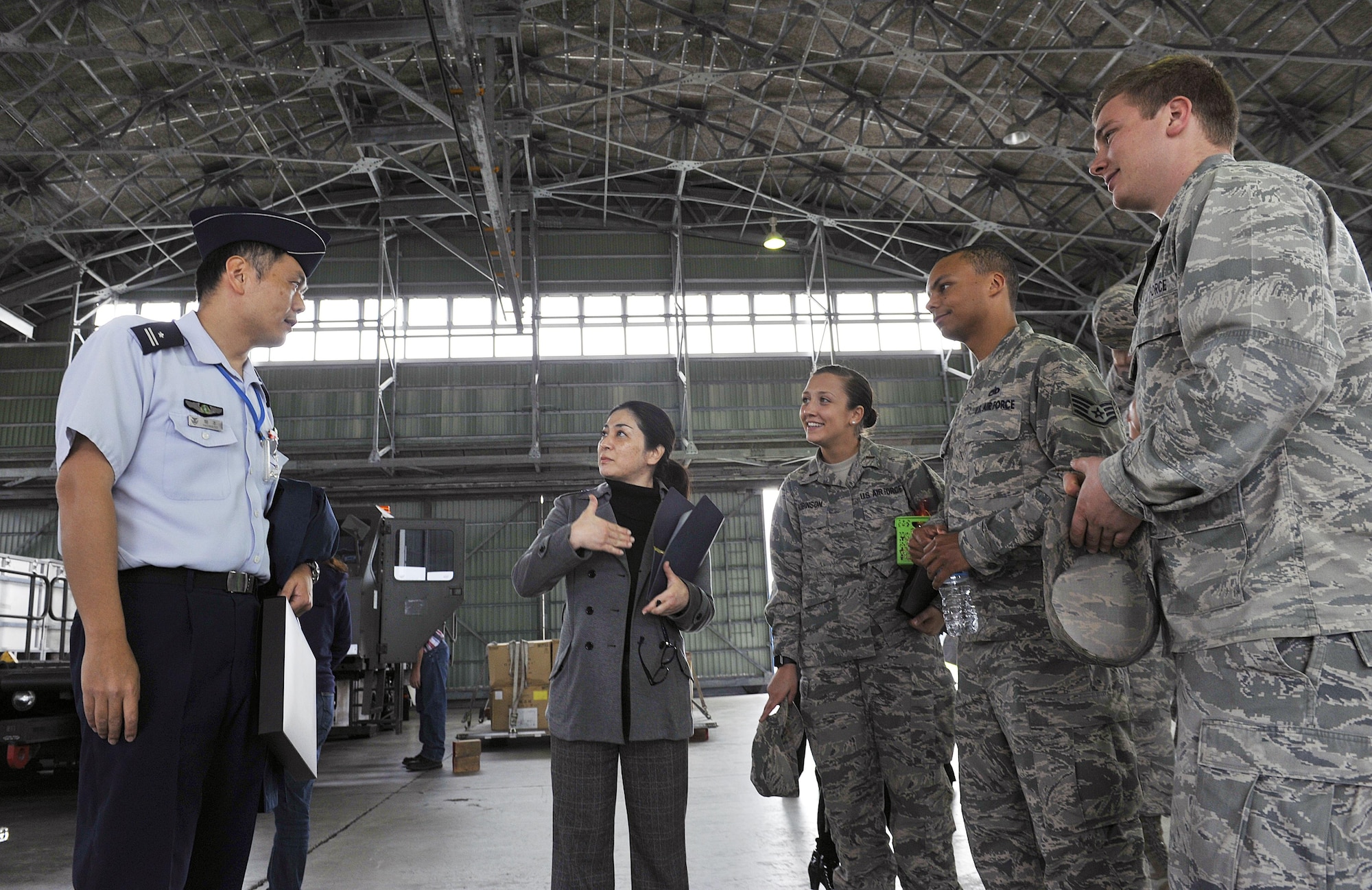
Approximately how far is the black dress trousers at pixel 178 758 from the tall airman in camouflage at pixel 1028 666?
179 centimetres

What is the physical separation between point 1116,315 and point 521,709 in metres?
8.28

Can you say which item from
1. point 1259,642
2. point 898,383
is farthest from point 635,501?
point 898,383

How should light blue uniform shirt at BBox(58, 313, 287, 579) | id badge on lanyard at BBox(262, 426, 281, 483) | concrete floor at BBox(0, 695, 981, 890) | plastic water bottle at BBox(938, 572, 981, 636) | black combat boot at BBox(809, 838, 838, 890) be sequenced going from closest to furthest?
light blue uniform shirt at BBox(58, 313, 287, 579)
id badge on lanyard at BBox(262, 426, 281, 483)
plastic water bottle at BBox(938, 572, 981, 636)
black combat boot at BBox(809, 838, 838, 890)
concrete floor at BBox(0, 695, 981, 890)

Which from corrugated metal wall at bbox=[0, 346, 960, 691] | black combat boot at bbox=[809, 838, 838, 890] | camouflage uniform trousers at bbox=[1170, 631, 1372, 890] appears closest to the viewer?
camouflage uniform trousers at bbox=[1170, 631, 1372, 890]

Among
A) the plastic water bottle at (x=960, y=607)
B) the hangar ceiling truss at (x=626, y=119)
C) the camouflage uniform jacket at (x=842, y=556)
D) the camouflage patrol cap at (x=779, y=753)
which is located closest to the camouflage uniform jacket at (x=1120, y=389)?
the camouflage uniform jacket at (x=842, y=556)

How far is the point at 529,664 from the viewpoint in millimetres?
10250

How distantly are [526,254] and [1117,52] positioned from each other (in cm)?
1191

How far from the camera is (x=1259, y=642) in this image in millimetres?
1341

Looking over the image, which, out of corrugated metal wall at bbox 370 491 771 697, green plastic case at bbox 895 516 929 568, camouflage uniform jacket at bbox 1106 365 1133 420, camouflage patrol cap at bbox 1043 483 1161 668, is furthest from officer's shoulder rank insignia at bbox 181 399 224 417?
corrugated metal wall at bbox 370 491 771 697

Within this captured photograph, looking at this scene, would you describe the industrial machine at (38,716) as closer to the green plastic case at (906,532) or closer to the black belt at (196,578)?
the black belt at (196,578)

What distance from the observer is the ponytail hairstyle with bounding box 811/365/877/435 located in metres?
3.45

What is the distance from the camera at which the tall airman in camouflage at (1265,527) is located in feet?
4.17

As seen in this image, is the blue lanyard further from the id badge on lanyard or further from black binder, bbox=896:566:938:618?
black binder, bbox=896:566:938:618

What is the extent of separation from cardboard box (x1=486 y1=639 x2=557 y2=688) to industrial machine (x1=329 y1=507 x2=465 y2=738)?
3.56ft
